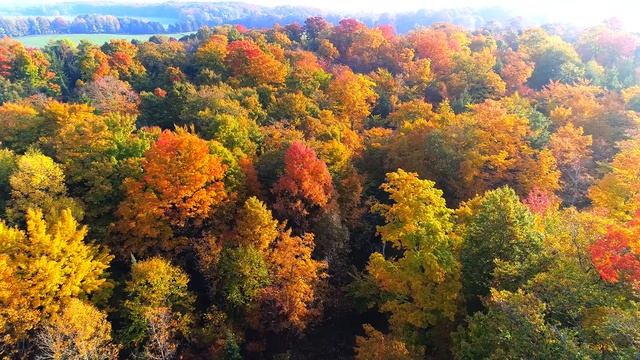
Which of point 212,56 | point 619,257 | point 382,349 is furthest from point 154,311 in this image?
point 212,56

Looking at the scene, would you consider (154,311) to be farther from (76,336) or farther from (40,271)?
(40,271)

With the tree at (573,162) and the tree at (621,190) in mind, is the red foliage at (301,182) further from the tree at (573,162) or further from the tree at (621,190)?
the tree at (573,162)

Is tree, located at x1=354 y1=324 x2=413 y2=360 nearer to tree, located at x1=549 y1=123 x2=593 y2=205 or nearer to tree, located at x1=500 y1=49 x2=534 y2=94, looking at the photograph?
tree, located at x1=549 y1=123 x2=593 y2=205

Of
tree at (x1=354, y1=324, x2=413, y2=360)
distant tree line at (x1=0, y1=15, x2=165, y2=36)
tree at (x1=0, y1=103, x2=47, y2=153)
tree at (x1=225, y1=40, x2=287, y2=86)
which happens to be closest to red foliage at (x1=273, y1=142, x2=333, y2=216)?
Result: tree at (x1=354, y1=324, x2=413, y2=360)

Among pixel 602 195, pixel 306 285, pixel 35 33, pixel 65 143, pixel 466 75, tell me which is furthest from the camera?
pixel 35 33

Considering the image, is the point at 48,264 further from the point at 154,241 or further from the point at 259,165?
the point at 259,165

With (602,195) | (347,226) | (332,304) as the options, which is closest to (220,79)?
(347,226)

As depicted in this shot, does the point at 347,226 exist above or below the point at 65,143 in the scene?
below
